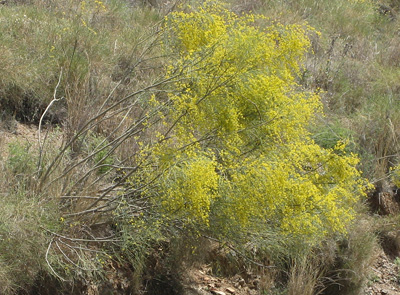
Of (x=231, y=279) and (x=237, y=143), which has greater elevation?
(x=237, y=143)

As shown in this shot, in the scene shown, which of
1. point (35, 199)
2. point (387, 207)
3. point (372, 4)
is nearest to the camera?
point (35, 199)

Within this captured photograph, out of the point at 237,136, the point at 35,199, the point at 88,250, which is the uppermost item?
the point at 237,136

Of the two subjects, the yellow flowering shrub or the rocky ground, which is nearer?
the yellow flowering shrub

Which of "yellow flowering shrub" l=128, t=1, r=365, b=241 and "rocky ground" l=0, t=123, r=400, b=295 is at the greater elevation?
"yellow flowering shrub" l=128, t=1, r=365, b=241

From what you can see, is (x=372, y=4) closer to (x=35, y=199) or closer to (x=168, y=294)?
(x=168, y=294)

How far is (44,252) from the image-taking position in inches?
220

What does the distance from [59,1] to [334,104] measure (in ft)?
15.2

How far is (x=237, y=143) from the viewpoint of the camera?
546cm

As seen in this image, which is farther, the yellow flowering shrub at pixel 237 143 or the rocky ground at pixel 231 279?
the rocky ground at pixel 231 279

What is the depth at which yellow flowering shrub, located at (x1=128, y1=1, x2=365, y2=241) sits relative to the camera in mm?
A: 5148

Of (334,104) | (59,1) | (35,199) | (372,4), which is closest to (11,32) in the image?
(59,1)

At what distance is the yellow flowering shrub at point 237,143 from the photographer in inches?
A: 203

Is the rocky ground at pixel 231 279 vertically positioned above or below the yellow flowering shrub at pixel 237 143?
below

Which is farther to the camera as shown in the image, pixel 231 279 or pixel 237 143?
pixel 231 279
